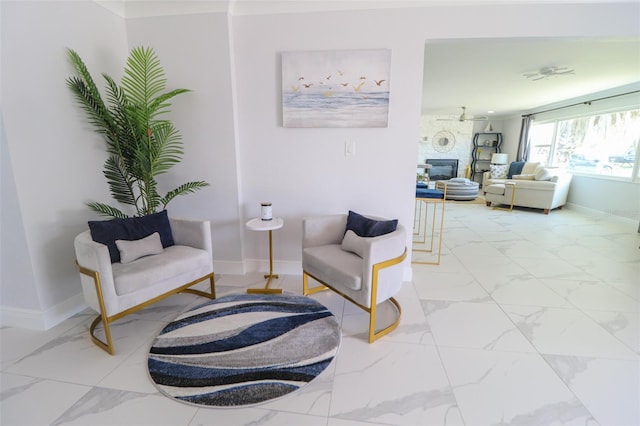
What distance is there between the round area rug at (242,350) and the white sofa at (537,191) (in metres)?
5.51

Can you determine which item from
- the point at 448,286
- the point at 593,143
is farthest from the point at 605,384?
the point at 593,143

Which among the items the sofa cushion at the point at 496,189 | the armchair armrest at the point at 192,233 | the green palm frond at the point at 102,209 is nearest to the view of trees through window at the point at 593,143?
the sofa cushion at the point at 496,189

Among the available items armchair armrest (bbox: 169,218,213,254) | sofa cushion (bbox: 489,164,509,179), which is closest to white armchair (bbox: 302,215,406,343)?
armchair armrest (bbox: 169,218,213,254)

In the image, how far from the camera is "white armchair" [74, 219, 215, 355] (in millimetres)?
1729

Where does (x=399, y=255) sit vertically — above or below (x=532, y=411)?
above

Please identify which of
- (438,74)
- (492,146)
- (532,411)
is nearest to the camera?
(532,411)

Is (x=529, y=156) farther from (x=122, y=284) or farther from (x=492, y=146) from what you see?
(x=122, y=284)

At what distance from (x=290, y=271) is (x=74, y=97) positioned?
2.32m

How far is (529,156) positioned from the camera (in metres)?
7.92

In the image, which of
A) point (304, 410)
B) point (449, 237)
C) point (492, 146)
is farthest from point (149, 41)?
point (492, 146)

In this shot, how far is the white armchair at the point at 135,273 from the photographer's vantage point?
173cm

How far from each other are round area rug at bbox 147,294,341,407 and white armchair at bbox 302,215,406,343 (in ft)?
0.97

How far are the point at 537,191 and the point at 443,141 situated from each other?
4589 millimetres

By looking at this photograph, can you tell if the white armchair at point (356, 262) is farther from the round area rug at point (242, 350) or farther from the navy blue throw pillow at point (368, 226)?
the round area rug at point (242, 350)
